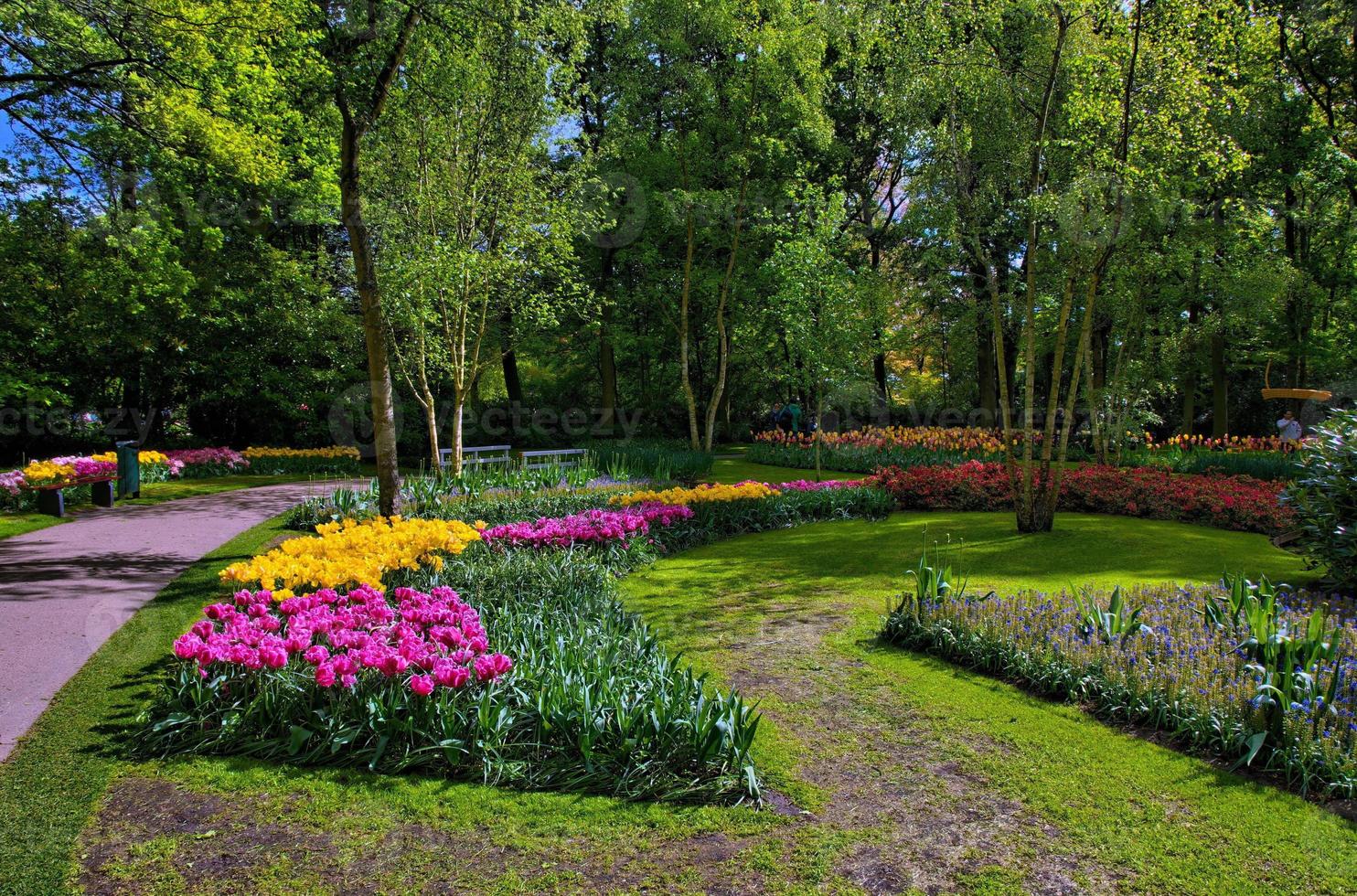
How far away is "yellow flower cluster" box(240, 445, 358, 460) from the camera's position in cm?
1662

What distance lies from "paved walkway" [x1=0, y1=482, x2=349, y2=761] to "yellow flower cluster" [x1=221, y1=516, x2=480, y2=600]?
1.15 metres

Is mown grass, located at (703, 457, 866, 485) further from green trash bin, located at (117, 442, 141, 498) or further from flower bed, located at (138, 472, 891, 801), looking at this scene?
green trash bin, located at (117, 442, 141, 498)

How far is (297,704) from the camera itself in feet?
12.3

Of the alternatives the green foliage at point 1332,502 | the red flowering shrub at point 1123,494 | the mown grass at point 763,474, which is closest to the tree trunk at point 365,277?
the mown grass at point 763,474

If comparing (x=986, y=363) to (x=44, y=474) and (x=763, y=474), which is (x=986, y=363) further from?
(x=44, y=474)

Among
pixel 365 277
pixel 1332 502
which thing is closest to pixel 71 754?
pixel 365 277

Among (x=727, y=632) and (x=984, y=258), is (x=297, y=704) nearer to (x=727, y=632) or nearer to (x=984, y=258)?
(x=727, y=632)

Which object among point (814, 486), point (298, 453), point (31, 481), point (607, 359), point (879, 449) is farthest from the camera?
point (607, 359)

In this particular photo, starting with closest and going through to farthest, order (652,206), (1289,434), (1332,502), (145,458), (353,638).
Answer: (353,638) → (1332,502) → (145,458) → (1289,434) → (652,206)

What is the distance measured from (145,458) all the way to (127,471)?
163cm

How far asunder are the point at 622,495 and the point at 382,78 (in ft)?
17.3

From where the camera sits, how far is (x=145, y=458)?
1309 centimetres

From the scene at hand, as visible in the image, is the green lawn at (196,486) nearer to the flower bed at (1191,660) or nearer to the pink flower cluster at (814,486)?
the pink flower cluster at (814,486)

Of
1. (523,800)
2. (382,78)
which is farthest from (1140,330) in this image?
(523,800)
